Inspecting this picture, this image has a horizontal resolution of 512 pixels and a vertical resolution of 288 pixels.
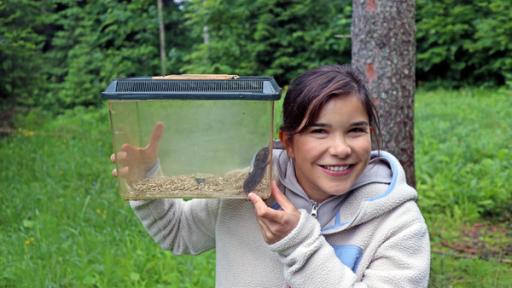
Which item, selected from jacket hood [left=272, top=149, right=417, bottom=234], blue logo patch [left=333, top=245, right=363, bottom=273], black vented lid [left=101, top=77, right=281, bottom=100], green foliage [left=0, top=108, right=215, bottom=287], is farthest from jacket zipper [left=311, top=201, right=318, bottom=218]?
green foliage [left=0, top=108, right=215, bottom=287]

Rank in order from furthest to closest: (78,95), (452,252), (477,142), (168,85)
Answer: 1. (78,95)
2. (477,142)
3. (452,252)
4. (168,85)

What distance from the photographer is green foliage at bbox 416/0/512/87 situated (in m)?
11.6

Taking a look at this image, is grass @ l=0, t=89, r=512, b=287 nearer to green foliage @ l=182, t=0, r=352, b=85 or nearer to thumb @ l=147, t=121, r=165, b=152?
thumb @ l=147, t=121, r=165, b=152

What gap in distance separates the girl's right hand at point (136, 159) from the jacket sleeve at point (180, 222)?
153 millimetres

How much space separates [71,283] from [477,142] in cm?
419

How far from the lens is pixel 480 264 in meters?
3.81

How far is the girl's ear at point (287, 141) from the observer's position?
1724 millimetres

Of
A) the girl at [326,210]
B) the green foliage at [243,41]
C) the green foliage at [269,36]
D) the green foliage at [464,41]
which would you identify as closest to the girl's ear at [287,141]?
the girl at [326,210]

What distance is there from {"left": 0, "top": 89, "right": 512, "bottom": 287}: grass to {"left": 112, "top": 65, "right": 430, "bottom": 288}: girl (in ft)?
6.24

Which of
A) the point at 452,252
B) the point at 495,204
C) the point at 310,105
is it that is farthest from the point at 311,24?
the point at 310,105

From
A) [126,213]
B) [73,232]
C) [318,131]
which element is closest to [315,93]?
[318,131]

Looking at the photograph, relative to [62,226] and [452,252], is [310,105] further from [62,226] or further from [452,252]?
[62,226]

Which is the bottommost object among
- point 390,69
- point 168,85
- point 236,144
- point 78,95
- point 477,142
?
point 78,95

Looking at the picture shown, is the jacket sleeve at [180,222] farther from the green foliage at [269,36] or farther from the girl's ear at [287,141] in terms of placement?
the green foliage at [269,36]
